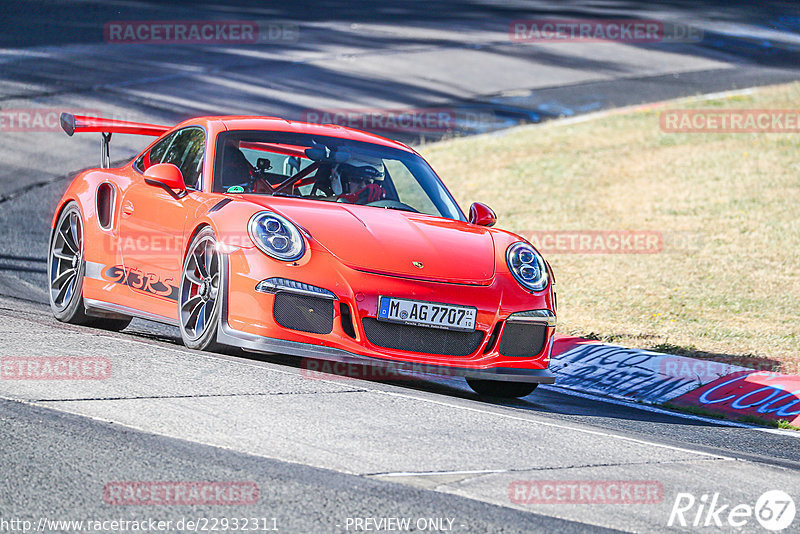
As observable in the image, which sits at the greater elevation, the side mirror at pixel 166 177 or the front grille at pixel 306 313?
the side mirror at pixel 166 177

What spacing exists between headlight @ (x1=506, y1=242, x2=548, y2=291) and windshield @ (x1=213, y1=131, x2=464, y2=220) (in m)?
0.79

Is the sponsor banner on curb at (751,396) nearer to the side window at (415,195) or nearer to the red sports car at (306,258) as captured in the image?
the red sports car at (306,258)

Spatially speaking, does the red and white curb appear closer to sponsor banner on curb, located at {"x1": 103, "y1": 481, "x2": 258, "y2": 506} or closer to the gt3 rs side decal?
the gt3 rs side decal

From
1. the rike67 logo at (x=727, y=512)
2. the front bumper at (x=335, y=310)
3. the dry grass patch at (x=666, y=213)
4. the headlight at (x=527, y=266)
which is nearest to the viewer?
the rike67 logo at (x=727, y=512)

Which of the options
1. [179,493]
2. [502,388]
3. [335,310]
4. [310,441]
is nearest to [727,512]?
[310,441]

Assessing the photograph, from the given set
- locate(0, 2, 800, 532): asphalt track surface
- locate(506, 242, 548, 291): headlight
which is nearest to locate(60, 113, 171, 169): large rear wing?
locate(0, 2, 800, 532): asphalt track surface

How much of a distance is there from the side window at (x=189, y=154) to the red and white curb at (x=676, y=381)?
286 centimetres

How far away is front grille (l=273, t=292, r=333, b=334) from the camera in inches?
231

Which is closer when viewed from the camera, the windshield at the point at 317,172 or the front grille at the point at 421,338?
the front grille at the point at 421,338

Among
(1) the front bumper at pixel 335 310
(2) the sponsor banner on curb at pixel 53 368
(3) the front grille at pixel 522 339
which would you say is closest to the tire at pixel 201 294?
(1) the front bumper at pixel 335 310

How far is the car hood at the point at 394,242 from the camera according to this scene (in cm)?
602

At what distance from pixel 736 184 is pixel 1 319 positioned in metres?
11.3

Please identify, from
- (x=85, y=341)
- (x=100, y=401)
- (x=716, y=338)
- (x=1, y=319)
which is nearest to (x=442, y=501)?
(x=100, y=401)

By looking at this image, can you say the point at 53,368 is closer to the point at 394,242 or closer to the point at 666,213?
the point at 394,242
